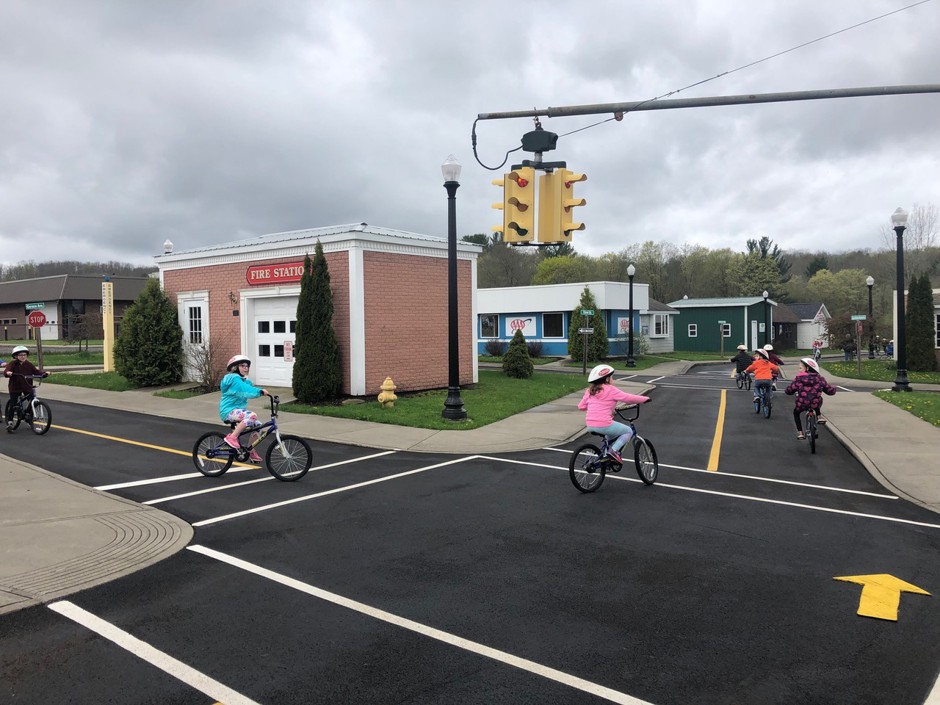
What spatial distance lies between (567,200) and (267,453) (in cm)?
564

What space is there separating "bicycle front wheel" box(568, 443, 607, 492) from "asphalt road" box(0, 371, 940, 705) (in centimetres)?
21

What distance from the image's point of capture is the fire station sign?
18797 millimetres

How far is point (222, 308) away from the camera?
2089 cm

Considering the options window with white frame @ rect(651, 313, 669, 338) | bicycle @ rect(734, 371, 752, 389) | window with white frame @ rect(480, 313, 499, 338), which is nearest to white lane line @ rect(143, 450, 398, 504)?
bicycle @ rect(734, 371, 752, 389)

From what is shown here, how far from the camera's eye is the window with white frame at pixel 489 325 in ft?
149

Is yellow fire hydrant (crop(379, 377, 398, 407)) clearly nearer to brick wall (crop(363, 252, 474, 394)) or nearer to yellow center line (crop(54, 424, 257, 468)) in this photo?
brick wall (crop(363, 252, 474, 394))

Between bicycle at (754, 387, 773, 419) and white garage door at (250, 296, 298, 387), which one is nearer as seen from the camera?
bicycle at (754, 387, 773, 419)

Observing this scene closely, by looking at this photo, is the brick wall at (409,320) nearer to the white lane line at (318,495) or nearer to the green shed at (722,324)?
the white lane line at (318,495)

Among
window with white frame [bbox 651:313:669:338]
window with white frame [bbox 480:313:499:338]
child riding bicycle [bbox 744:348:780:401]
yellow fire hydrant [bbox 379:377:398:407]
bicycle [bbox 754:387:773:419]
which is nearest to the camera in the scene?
yellow fire hydrant [bbox 379:377:398:407]

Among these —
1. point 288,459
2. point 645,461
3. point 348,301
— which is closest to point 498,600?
point 645,461

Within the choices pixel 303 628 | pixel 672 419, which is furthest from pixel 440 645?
pixel 672 419

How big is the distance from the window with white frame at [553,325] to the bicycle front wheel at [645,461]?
3351cm

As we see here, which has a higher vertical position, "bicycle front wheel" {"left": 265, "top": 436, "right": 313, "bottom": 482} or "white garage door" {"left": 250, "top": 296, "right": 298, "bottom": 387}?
"white garage door" {"left": 250, "top": 296, "right": 298, "bottom": 387}

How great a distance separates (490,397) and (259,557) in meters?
12.3
